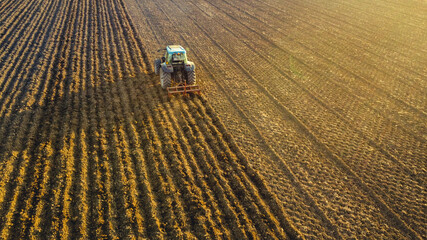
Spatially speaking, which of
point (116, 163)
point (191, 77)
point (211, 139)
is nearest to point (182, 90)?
point (191, 77)

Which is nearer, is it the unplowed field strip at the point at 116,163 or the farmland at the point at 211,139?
the unplowed field strip at the point at 116,163

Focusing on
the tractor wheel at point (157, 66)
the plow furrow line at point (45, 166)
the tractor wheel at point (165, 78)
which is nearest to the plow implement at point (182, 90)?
the tractor wheel at point (165, 78)

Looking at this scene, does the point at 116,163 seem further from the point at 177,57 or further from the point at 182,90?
the point at 177,57

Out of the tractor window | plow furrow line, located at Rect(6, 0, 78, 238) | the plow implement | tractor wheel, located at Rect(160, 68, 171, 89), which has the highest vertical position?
the tractor window

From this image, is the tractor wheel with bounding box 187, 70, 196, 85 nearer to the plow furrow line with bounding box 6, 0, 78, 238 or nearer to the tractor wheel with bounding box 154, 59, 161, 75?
the tractor wheel with bounding box 154, 59, 161, 75

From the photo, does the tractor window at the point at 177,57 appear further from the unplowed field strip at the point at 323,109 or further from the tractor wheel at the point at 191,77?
the unplowed field strip at the point at 323,109

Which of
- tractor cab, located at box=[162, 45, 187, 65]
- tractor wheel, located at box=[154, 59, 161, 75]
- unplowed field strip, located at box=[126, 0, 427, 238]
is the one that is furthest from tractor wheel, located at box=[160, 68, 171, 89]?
unplowed field strip, located at box=[126, 0, 427, 238]

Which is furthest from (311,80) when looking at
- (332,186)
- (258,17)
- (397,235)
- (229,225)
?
(258,17)

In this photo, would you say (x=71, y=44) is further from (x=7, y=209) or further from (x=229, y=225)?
(x=229, y=225)
